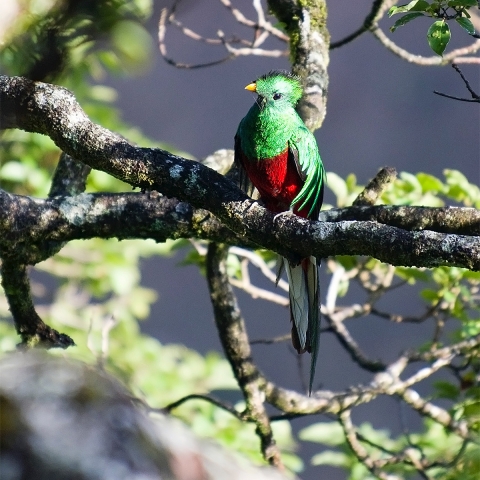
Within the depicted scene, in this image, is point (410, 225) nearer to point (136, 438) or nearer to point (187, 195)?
point (187, 195)

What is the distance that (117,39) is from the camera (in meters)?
1.11

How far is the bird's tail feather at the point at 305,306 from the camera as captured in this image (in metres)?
3.15

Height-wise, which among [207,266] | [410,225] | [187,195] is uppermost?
[207,266]

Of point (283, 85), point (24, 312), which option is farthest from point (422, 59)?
point (24, 312)

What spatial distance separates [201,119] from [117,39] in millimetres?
6908

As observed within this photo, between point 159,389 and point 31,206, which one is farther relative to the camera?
point 159,389

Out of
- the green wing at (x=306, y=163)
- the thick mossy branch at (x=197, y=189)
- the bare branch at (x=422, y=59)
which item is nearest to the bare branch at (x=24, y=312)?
the thick mossy branch at (x=197, y=189)

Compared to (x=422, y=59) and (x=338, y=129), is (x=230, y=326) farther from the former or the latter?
(x=338, y=129)

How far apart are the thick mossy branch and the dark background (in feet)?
14.7

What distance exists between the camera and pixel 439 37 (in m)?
2.20

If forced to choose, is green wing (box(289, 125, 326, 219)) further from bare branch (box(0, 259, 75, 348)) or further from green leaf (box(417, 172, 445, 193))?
bare branch (box(0, 259, 75, 348))

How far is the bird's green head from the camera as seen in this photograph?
3.19 meters

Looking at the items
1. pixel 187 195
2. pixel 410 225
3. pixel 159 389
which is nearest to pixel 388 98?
pixel 159 389

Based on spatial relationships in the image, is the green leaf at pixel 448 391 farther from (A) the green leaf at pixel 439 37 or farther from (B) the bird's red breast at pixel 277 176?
(A) the green leaf at pixel 439 37
